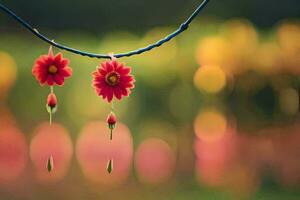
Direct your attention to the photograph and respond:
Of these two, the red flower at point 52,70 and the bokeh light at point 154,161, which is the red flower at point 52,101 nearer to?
the red flower at point 52,70

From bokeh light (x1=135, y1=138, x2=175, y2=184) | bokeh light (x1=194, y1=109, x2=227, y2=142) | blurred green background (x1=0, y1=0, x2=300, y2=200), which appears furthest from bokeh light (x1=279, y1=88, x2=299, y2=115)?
bokeh light (x1=135, y1=138, x2=175, y2=184)

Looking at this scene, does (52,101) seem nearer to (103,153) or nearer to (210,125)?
(103,153)

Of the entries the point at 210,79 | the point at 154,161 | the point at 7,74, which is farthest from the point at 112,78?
the point at 7,74

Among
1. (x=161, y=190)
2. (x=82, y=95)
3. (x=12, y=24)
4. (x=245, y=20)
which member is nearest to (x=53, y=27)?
(x=12, y=24)

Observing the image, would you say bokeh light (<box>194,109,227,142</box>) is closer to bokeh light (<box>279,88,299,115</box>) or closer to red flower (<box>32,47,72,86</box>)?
bokeh light (<box>279,88,299,115</box>)

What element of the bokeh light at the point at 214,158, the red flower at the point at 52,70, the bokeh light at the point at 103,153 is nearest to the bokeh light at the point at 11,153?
the bokeh light at the point at 103,153

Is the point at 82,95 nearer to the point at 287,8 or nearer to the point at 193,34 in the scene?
the point at 193,34
